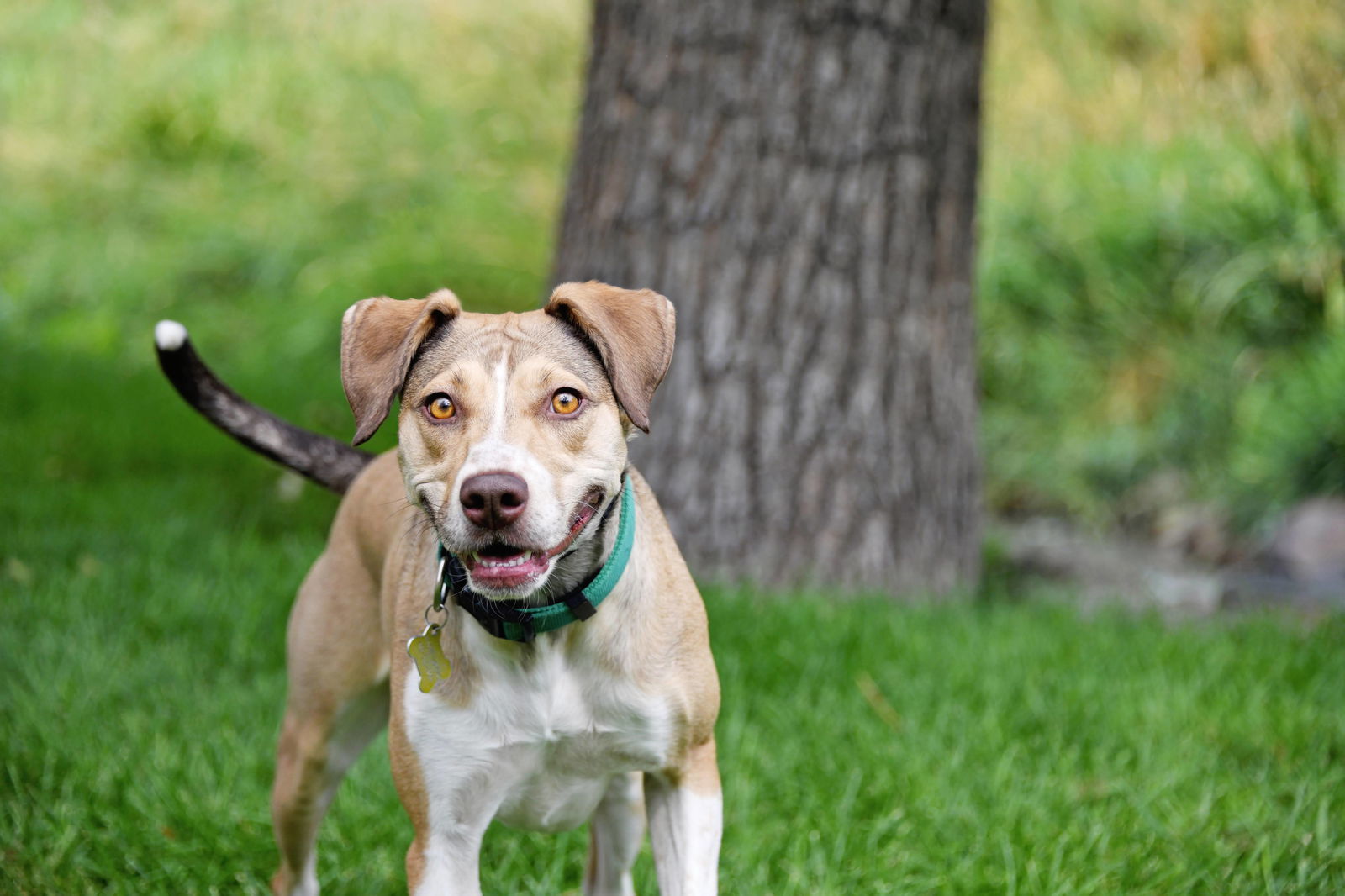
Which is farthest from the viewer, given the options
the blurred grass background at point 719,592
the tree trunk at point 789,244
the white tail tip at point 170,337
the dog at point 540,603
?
the tree trunk at point 789,244

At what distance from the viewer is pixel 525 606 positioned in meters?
2.67

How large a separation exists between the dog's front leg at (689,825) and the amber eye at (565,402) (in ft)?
2.54

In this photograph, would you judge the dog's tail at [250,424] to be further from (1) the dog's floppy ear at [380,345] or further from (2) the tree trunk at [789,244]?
(2) the tree trunk at [789,244]

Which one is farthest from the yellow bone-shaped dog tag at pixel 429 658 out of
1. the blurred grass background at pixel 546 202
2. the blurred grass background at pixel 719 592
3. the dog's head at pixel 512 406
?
the blurred grass background at pixel 546 202

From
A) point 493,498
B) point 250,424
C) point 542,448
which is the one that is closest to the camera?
point 493,498

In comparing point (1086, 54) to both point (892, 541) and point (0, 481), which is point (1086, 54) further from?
point (0, 481)

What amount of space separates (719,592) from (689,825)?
2643mm

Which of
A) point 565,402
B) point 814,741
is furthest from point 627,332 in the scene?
A: point 814,741

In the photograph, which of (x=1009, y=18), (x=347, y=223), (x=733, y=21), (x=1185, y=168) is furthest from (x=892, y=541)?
(x=1009, y=18)

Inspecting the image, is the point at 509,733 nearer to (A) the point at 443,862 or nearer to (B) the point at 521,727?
(B) the point at 521,727

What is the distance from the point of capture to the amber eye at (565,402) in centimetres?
264

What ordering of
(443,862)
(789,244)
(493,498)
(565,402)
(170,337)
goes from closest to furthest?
(493,498) < (565,402) < (443,862) < (170,337) < (789,244)

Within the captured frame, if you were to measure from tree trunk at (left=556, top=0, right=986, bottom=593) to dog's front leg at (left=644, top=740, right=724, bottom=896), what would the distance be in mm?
2828

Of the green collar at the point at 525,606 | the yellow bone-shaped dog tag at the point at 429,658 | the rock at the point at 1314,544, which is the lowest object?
the rock at the point at 1314,544
